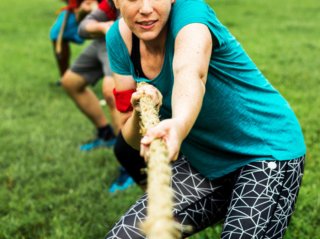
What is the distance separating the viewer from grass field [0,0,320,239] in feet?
12.5

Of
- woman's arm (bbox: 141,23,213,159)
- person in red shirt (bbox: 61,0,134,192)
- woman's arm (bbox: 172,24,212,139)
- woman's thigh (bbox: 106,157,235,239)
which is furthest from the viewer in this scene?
person in red shirt (bbox: 61,0,134,192)

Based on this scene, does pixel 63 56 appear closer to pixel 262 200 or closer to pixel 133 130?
pixel 133 130

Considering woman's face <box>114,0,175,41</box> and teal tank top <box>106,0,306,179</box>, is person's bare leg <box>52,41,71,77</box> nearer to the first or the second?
teal tank top <box>106,0,306,179</box>

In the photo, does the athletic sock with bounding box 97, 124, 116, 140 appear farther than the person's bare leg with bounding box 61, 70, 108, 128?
Yes

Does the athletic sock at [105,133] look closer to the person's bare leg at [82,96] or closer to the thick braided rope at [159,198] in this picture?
the person's bare leg at [82,96]

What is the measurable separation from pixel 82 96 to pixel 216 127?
3364 millimetres

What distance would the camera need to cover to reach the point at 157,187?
1.14 metres

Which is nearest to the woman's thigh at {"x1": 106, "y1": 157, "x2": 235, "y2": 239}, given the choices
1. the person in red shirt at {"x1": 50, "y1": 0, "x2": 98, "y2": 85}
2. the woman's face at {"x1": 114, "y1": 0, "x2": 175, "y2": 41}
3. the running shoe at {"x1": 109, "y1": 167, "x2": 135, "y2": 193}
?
the woman's face at {"x1": 114, "y1": 0, "x2": 175, "y2": 41}

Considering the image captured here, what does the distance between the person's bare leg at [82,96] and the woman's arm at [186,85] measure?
358 centimetres

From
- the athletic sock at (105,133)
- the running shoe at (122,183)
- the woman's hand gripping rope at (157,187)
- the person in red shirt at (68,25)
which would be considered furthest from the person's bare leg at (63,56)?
the woman's hand gripping rope at (157,187)

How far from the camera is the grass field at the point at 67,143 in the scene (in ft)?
12.5

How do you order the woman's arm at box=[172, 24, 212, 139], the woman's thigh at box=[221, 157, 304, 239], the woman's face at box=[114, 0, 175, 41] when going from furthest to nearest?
the woman's thigh at box=[221, 157, 304, 239] < the woman's face at box=[114, 0, 175, 41] < the woman's arm at box=[172, 24, 212, 139]

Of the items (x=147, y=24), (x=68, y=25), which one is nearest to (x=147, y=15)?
(x=147, y=24)

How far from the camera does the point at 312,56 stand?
9008 mm
